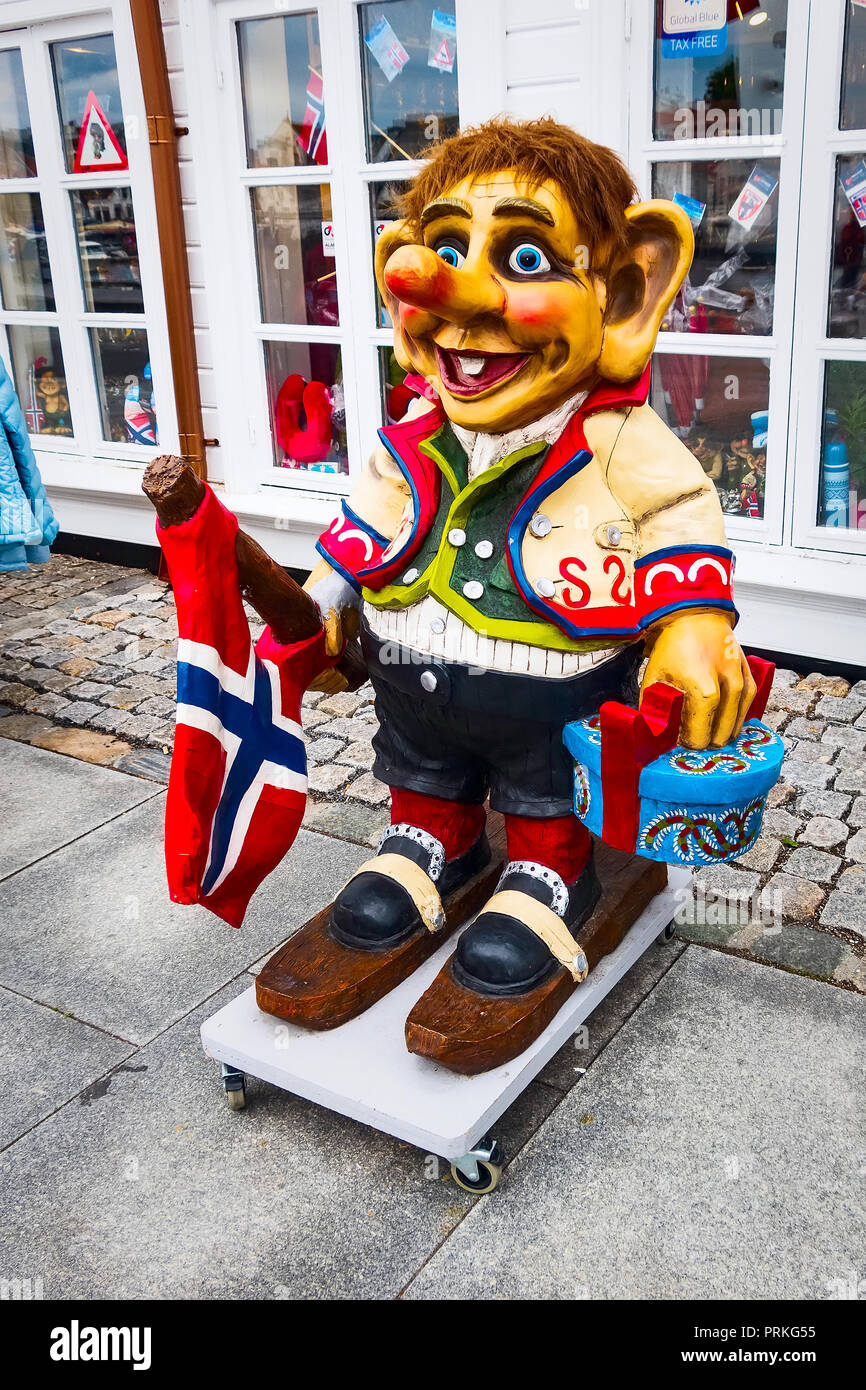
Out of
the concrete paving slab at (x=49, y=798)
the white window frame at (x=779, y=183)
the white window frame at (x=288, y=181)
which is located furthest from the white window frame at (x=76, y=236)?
the white window frame at (x=779, y=183)

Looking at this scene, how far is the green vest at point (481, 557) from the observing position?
2242 mm

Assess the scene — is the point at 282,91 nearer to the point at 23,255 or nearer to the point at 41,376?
the point at 23,255

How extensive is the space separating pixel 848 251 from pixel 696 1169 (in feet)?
10.0

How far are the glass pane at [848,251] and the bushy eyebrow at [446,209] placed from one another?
2246 mm

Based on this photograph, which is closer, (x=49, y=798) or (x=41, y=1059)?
(x=41, y=1059)

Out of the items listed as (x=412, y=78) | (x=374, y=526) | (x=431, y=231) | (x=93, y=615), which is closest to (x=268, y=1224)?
(x=374, y=526)

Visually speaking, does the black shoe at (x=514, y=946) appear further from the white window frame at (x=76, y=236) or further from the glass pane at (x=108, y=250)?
the glass pane at (x=108, y=250)

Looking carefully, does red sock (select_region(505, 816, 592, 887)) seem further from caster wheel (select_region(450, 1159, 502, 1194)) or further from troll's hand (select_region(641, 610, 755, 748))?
caster wheel (select_region(450, 1159, 502, 1194))

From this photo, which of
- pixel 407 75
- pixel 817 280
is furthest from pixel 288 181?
pixel 817 280

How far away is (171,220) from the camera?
5098 mm

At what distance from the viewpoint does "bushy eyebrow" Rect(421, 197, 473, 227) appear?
6.98 ft

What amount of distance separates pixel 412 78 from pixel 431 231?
2791 mm

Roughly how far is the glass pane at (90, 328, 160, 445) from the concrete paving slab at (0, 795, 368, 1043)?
116 inches

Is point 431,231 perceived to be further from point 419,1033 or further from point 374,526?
point 419,1033
